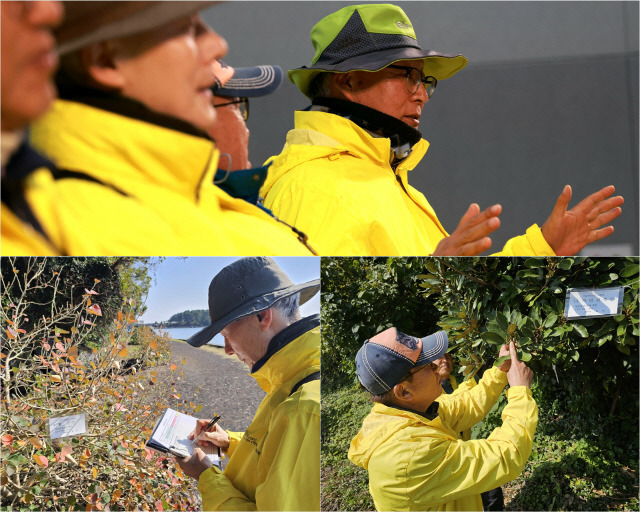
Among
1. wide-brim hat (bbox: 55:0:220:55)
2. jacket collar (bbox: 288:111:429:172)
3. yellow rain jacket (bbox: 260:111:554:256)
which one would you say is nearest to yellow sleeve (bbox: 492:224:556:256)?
yellow rain jacket (bbox: 260:111:554:256)

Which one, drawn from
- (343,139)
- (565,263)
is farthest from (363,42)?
(565,263)

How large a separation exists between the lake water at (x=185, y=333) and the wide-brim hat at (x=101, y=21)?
77 centimetres

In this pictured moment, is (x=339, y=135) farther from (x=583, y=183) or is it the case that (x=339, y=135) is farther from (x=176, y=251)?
(x=583, y=183)

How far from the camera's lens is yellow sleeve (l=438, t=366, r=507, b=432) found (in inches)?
86.0

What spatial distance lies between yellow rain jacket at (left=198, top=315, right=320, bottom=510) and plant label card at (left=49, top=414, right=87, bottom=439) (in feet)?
1.14

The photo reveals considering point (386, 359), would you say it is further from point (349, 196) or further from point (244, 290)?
point (349, 196)

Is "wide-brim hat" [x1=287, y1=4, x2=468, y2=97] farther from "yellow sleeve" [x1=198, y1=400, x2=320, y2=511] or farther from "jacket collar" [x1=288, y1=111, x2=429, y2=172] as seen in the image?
"yellow sleeve" [x1=198, y1=400, x2=320, y2=511]

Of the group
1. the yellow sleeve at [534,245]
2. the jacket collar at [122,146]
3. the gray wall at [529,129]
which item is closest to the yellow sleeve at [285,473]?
the jacket collar at [122,146]

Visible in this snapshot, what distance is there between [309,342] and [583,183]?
3886 mm

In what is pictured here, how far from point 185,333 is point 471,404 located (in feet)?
2.68

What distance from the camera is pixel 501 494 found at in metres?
2.16

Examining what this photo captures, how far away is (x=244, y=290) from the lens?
203cm

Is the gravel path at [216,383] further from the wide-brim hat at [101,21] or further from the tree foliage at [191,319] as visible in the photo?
the wide-brim hat at [101,21]

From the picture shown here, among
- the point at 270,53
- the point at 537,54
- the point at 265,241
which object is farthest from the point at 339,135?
the point at 537,54
